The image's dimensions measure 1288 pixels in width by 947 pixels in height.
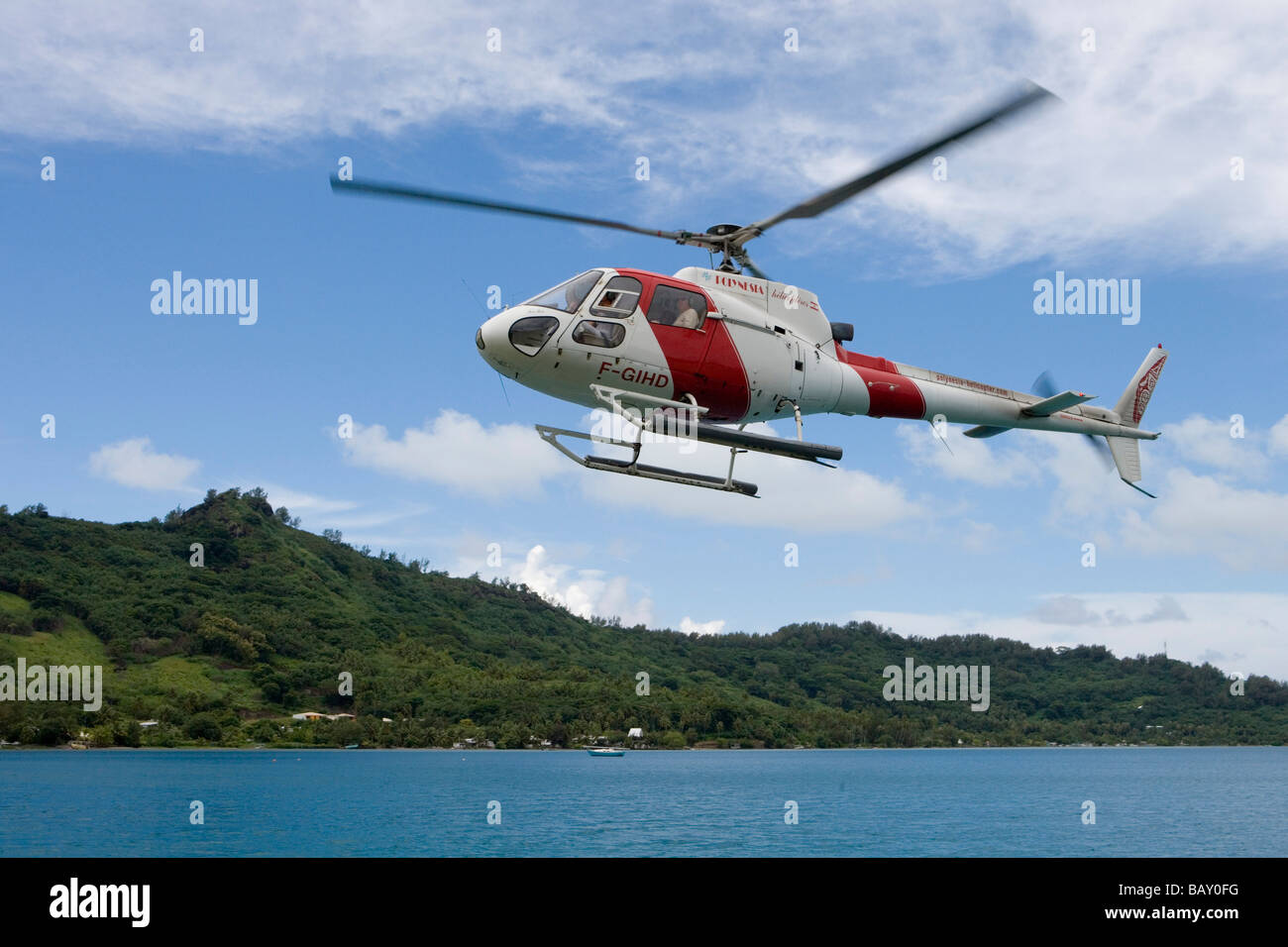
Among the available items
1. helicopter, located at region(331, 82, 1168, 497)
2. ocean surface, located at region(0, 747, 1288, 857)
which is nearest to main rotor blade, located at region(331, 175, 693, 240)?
helicopter, located at region(331, 82, 1168, 497)

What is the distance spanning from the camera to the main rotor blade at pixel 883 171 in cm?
1187

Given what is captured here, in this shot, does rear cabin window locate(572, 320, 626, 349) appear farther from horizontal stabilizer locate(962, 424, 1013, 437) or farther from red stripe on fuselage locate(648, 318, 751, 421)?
horizontal stabilizer locate(962, 424, 1013, 437)

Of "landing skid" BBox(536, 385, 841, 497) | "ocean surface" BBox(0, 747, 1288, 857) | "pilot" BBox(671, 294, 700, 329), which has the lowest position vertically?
"ocean surface" BBox(0, 747, 1288, 857)

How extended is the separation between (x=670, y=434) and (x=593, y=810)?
2650 inches

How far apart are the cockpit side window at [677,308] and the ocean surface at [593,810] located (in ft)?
142

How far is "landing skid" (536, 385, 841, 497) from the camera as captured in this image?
1480 centimetres

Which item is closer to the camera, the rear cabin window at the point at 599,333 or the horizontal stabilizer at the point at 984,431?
the rear cabin window at the point at 599,333

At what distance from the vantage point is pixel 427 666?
14888 centimetres

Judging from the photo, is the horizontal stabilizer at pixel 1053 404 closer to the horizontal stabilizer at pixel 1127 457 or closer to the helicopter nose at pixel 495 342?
the horizontal stabilizer at pixel 1127 457

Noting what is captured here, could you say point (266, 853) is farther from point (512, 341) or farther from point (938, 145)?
point (938, 145)

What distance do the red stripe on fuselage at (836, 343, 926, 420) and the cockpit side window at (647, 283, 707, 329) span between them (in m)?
3.00

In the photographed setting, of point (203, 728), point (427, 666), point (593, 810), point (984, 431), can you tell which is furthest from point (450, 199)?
point (427, 666)

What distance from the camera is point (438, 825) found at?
6750cm

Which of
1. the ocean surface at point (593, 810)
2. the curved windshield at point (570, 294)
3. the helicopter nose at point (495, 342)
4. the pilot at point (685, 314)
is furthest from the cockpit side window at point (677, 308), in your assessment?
the ocean surface at point (593, 810)
